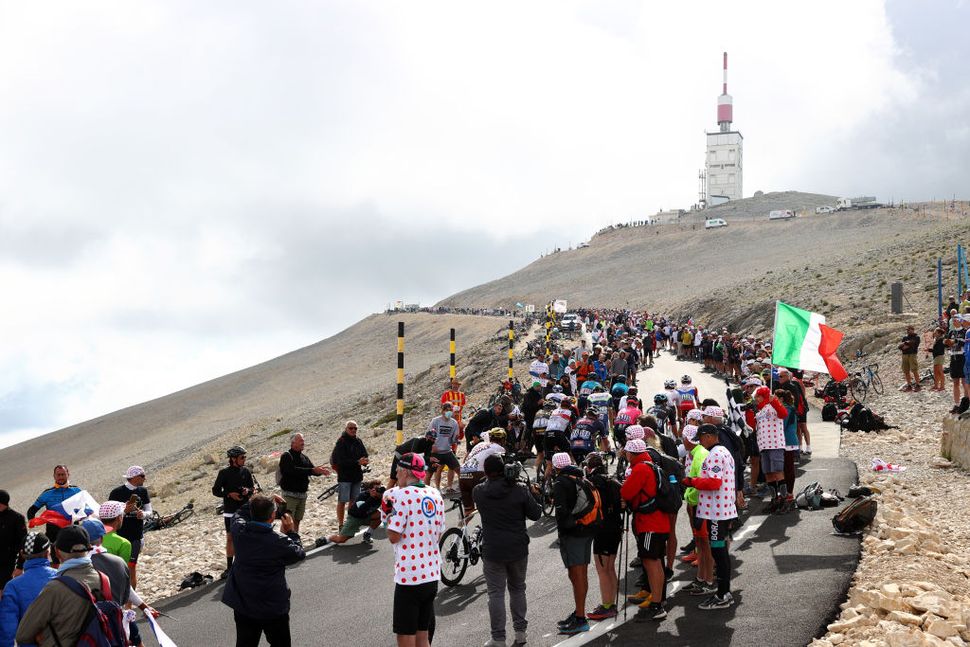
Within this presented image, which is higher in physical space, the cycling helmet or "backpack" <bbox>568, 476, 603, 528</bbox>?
the cycling helmet

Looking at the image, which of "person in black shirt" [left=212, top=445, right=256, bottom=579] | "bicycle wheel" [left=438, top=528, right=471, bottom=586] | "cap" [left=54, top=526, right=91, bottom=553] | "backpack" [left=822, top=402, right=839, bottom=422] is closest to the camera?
"cap" [left=54, top=526, right=91, bottom=553]

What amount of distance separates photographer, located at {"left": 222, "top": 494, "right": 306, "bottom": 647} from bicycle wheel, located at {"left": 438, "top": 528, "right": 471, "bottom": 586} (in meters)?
3.39

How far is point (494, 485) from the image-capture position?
8039 mm

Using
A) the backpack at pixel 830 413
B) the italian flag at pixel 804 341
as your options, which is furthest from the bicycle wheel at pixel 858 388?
the italian flag at pixel 804 341

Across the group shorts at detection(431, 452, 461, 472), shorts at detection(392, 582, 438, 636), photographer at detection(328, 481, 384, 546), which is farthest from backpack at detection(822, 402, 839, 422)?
shorts at detection(392, 582, 438, 636)

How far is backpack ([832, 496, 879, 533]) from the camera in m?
10.6

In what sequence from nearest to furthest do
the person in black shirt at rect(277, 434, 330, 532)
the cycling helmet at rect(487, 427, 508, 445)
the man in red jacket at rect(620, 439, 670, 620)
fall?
1. the man in red jacket at rect(620, 439, 670, 620)
2. the person in black shirt at rect(277, 434, 330, 532)
3. the cycling helmet at rect(487, 427, 508, 445)

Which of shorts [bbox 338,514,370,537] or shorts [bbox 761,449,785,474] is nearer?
shorts [bbox 761,449,785,474]

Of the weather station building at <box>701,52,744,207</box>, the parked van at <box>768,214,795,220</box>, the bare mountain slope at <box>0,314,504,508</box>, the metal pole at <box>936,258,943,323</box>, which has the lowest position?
the bare mountain slope at <box>0,314,504,508</box>

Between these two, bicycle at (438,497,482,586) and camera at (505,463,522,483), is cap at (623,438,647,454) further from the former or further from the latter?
bicycle at (438,497,482,586)

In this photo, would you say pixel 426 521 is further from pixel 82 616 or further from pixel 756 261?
pixel 756 261

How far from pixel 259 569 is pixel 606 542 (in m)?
3.59

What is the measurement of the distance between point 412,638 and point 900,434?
1453 centimetres

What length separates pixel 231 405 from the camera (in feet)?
256
